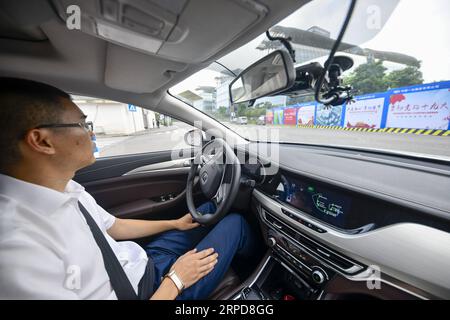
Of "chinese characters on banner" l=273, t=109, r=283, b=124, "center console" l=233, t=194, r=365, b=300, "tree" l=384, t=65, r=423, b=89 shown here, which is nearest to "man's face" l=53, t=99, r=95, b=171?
"center console" l=233, t=194, r=365, b=300

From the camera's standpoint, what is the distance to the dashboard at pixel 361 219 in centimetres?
71

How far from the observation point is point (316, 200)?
3.75 ft

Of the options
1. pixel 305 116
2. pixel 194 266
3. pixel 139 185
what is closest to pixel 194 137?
pixel 139 185

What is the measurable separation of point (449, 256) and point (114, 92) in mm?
2099

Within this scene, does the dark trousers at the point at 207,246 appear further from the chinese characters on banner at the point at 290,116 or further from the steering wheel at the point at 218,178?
the chinese characters on banner at the point at 290,116

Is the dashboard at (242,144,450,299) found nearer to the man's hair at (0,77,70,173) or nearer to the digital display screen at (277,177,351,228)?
the digital display screen at (277,177,351,228)

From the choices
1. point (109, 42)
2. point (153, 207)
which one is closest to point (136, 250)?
point (153, 207)

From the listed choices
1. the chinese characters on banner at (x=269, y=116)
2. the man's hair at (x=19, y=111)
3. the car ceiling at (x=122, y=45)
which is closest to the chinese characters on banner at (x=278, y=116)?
the chinese characters on banner at (x=269, y=116)

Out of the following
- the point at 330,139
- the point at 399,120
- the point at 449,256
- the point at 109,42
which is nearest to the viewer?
the point at 449,256

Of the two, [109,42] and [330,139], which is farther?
[330,139]

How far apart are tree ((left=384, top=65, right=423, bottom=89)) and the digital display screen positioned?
2.80 feet

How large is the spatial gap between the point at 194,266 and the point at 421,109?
172cm
